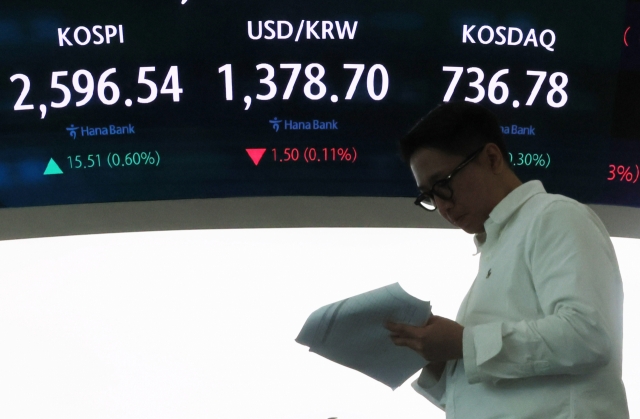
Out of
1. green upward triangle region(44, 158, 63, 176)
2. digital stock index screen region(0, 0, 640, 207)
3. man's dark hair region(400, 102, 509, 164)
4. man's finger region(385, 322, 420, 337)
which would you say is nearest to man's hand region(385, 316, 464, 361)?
man's finger region(385, 322, 420, 337)

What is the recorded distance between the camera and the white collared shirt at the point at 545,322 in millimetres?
1131

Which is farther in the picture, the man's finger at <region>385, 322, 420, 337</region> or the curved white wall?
the curved white wall

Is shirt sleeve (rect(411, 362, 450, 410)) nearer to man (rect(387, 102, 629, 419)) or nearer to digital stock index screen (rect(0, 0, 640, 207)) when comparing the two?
man (rect(387, 102, 629, 419))

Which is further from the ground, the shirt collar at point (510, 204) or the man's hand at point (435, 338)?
the shirt collar at point (510, 204)

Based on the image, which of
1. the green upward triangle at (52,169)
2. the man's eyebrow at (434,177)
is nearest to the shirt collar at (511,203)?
the man's eyebrow at (434,177)

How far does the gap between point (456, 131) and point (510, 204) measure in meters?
0.17

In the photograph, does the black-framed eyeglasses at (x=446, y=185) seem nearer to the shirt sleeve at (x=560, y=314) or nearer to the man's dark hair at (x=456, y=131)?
the man's dark hair at (x=456, y=131)

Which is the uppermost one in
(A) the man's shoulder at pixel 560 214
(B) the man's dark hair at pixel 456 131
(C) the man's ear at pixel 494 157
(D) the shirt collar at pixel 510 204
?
(B) the man's dark hair at pixel 456 131

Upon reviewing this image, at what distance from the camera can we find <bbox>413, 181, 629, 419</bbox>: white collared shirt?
113cm

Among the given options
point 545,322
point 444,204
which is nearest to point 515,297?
point 545,322

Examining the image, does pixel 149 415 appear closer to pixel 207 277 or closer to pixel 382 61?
pixel 207 277

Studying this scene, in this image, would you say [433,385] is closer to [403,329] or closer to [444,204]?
[403,329]

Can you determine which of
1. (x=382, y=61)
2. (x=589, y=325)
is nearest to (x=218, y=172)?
(x=382, y=61)

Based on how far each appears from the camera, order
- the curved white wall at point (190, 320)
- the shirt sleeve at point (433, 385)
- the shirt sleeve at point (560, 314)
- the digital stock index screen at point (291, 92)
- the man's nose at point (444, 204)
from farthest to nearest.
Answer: the curved white wall at point (190, 320) → the digital stock index screen at point (291, 92) → the shirt sleeve at point (433, 385) → the man's nose at point (444, 204) → the shirt sleeve at point (560, 314)
